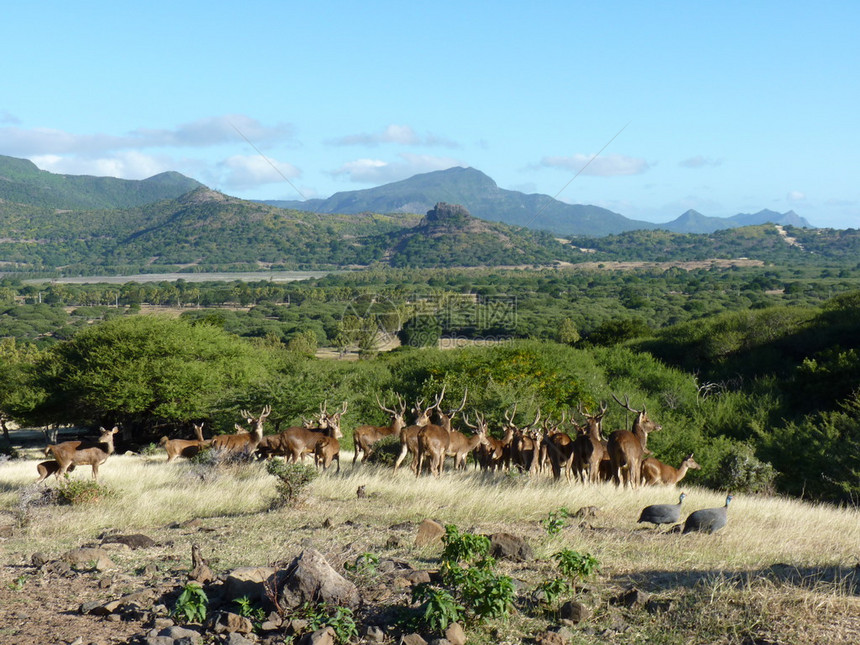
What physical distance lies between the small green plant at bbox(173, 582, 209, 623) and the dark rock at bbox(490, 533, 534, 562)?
3134mm

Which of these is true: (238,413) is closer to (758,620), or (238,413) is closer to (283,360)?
(283,360)

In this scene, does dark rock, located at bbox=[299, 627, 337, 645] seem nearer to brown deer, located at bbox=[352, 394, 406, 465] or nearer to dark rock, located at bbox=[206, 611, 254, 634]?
dark rock, located at bbox=[206, 611, 254, 634]

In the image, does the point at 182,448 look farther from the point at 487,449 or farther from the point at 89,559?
the point at 89,559

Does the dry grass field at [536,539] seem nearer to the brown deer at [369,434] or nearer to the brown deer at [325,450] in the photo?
the brown deer at [325,450]

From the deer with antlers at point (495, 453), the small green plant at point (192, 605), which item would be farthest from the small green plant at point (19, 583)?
the deer with antlers at point (495, 453)

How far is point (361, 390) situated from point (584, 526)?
2688cm

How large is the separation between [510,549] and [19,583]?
195 inches

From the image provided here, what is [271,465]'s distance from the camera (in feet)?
39.3

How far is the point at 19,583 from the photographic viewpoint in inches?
302

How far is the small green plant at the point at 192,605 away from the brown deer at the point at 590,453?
950 cm

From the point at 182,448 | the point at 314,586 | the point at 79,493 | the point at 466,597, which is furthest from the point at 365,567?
the point at 182,448

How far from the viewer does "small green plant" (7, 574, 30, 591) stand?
7.52 m

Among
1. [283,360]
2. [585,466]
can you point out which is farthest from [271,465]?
[283,360]

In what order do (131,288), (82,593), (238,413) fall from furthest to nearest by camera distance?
1. (131,288)
2. (238,413)
3. (82,593)
